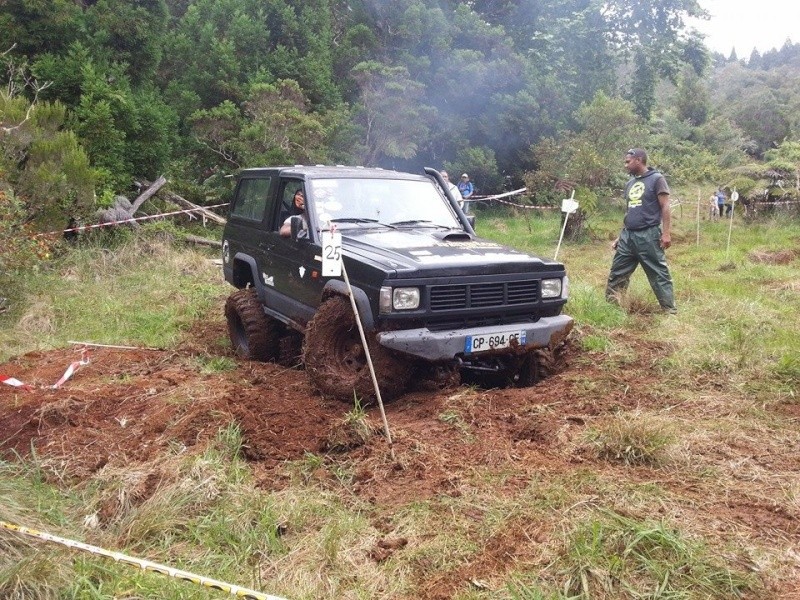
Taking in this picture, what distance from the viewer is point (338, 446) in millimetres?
4156

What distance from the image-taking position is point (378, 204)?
5891 mm

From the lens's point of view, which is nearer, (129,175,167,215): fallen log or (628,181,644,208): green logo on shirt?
(628,181,644,208): green logo on shirt

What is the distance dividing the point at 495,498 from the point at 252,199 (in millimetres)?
4262

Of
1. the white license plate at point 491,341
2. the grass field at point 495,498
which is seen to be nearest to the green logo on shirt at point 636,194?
the grass field at point 495,498

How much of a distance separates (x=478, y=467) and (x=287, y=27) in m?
18.9

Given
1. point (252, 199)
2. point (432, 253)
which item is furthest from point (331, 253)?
point (252, 199)

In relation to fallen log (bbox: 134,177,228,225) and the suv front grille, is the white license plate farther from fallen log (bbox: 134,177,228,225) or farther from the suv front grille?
fallen log (bbox: 134,177,228,225)

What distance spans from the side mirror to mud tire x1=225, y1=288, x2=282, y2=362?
1.12 meters

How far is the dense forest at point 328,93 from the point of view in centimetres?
1256

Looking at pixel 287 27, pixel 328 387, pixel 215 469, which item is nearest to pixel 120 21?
pixel 287 27

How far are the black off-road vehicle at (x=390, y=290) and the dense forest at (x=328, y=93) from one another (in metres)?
3.68

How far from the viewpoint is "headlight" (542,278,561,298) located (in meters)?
5.22

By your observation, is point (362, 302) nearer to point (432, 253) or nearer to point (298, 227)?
point (432, 253)

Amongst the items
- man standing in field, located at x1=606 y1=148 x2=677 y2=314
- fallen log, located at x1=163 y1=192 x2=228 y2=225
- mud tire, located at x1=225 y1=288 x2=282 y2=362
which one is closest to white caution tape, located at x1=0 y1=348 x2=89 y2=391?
mud tire, located at x1=225 y1=288 x2=282 y2=362
